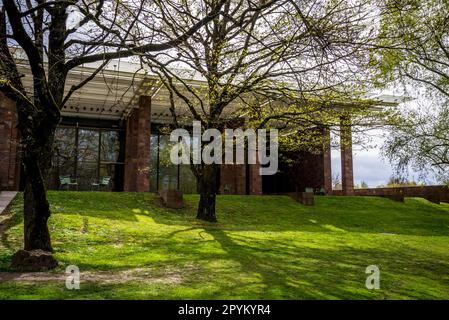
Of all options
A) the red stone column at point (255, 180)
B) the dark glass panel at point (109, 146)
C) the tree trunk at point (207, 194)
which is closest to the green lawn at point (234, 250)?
the tree trunk at point (207, 194)

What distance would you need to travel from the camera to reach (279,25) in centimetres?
1057

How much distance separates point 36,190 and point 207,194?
707 cm

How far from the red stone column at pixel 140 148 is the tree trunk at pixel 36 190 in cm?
1183

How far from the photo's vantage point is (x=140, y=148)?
69.4ft

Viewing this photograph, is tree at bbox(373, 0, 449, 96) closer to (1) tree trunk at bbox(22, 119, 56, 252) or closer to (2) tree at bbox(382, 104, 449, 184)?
(2) tree at bbox(382, 104, 449, 184)

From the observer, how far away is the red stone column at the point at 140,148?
2070 cm

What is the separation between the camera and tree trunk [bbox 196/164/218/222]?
13453 millimetres

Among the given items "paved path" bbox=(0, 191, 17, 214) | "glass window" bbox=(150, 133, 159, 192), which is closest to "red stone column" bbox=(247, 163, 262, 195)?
"glass window" bbox=(150, 133, 159, 192)

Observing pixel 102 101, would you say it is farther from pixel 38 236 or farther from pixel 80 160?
pixel 38 236

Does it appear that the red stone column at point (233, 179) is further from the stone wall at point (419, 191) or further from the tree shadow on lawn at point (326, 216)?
the stone wall at point (419, 191)

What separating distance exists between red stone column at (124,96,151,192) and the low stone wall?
1283cm

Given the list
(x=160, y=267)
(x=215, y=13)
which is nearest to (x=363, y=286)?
(x=160, y=267)

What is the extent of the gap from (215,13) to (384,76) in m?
8.87
